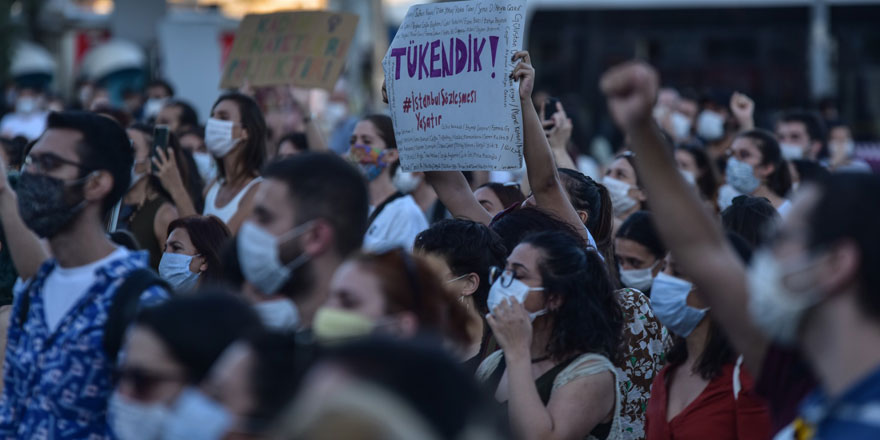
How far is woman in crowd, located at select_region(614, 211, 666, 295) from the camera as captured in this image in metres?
5.35

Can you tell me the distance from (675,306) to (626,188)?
3.54 metres

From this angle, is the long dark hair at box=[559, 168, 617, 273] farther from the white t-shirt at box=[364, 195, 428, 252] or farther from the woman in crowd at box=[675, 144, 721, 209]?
the woman in crowd at box=[675, 144, 721, 209]

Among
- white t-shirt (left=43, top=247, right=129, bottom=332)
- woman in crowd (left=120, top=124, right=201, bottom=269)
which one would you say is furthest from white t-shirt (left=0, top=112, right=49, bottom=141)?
white t-shirt (left=43, top=247, right=129, bottom=332)

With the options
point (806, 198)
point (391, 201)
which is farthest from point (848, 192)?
point (391, 201)

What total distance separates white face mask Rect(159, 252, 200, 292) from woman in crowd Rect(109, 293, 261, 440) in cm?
227

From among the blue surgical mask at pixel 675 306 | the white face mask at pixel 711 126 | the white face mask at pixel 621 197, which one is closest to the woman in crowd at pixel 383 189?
the white face mask at pixel 621 197

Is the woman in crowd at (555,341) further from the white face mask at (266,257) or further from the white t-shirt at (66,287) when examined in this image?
the white t-shirt at (66,287)

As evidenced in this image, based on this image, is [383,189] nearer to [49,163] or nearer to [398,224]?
[398,224]

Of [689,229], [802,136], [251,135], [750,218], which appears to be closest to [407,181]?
[251,135]

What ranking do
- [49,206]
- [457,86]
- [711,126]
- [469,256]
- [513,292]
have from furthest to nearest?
1. [711,126]
2. [457,86]
3. [469,256]
4. [513,292]
5. [49,206]

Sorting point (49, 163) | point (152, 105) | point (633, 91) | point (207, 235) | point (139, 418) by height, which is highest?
point (633, 91)

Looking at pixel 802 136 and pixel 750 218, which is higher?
pixel 750 218

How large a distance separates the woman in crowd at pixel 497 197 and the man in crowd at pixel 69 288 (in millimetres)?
2674

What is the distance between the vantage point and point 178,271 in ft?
16.5
